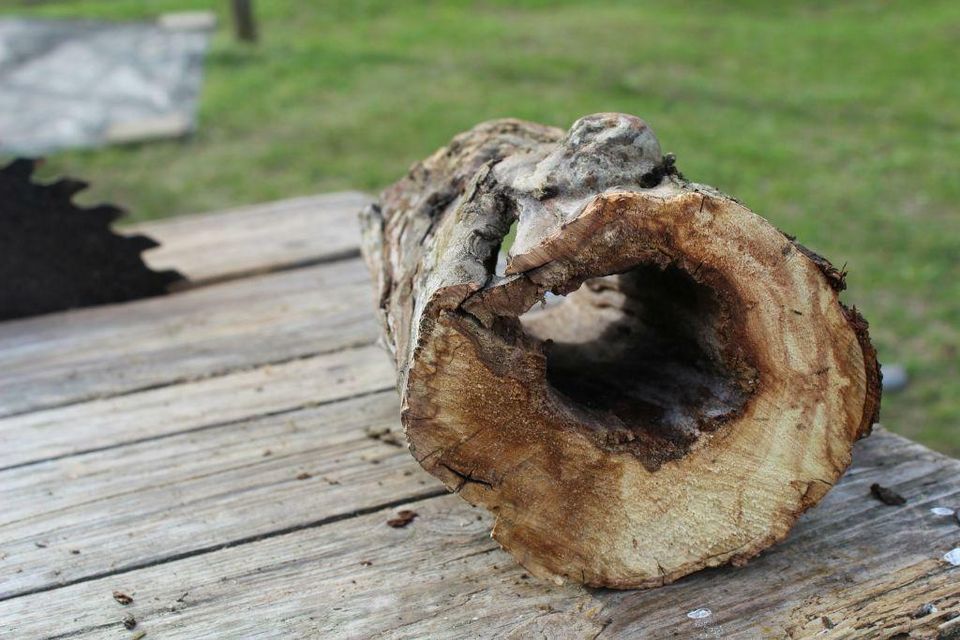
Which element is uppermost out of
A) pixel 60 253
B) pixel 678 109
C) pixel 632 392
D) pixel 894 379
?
pixel 632 392

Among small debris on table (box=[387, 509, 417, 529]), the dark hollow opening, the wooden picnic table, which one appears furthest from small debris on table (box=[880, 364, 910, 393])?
small debris on table (box=[387, 509, 417, 529])

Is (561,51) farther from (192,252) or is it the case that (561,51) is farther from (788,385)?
(788,385)

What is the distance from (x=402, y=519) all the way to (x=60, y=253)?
1.45 m

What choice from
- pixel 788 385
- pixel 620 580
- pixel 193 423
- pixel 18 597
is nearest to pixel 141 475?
pixel 193 423

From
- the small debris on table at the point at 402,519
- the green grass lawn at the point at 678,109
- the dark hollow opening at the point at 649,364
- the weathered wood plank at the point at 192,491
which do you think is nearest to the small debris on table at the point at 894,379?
the green grass lawn at the point at 678,109

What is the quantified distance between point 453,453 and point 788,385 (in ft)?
1.68

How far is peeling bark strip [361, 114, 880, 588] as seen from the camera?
151 cm

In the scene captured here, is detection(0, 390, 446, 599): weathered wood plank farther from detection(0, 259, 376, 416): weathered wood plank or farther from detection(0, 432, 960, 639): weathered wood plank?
detection(0, 259, 376, 416): weathered wood plank

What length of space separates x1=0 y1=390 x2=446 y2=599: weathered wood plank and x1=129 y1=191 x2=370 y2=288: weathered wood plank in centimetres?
98

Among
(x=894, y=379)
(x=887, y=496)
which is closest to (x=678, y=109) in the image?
(x=894, y=379)

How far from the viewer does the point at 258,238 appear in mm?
3398

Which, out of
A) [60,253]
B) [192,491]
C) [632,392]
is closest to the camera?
[632,392]

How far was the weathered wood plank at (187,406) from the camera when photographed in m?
2.23

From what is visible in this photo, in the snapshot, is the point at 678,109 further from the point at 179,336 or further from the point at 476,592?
the point at 476,592
